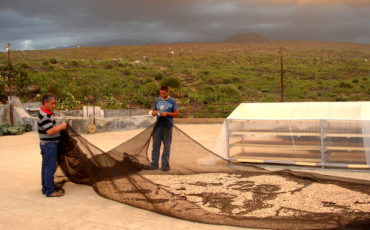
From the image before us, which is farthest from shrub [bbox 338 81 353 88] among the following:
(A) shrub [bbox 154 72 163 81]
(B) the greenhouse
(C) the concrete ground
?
(C) the concrete ground

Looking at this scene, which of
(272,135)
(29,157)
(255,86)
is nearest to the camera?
(272,135)

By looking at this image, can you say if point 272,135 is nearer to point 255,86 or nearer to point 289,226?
point 289,226

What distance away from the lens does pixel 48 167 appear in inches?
225

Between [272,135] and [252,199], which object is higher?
[272,135]

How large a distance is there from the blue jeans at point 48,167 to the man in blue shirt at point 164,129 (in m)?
1.62

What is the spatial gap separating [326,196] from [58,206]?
3497 mm

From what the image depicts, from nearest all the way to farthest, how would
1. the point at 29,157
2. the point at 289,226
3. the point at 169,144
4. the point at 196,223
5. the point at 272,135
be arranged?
the point at 289,226
the point at 196,223
the point at 169,144
the point at 272,135
the point at 29,157

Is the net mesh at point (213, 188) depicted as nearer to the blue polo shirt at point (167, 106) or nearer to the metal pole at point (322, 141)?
the blue polo shirt at point (167, 106)

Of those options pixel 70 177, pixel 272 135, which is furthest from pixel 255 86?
pixel 70 177

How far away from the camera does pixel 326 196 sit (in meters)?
5.27

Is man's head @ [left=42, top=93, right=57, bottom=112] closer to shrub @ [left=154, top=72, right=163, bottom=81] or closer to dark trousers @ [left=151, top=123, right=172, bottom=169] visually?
dark trousers @ [left=151, top=123, right=172, bottom=169]

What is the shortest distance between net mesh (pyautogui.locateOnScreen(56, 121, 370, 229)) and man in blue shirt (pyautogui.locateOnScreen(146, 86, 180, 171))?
9 centimetres

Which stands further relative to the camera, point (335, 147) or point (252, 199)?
point (335, 147)

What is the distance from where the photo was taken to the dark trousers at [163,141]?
6816 millimetres
